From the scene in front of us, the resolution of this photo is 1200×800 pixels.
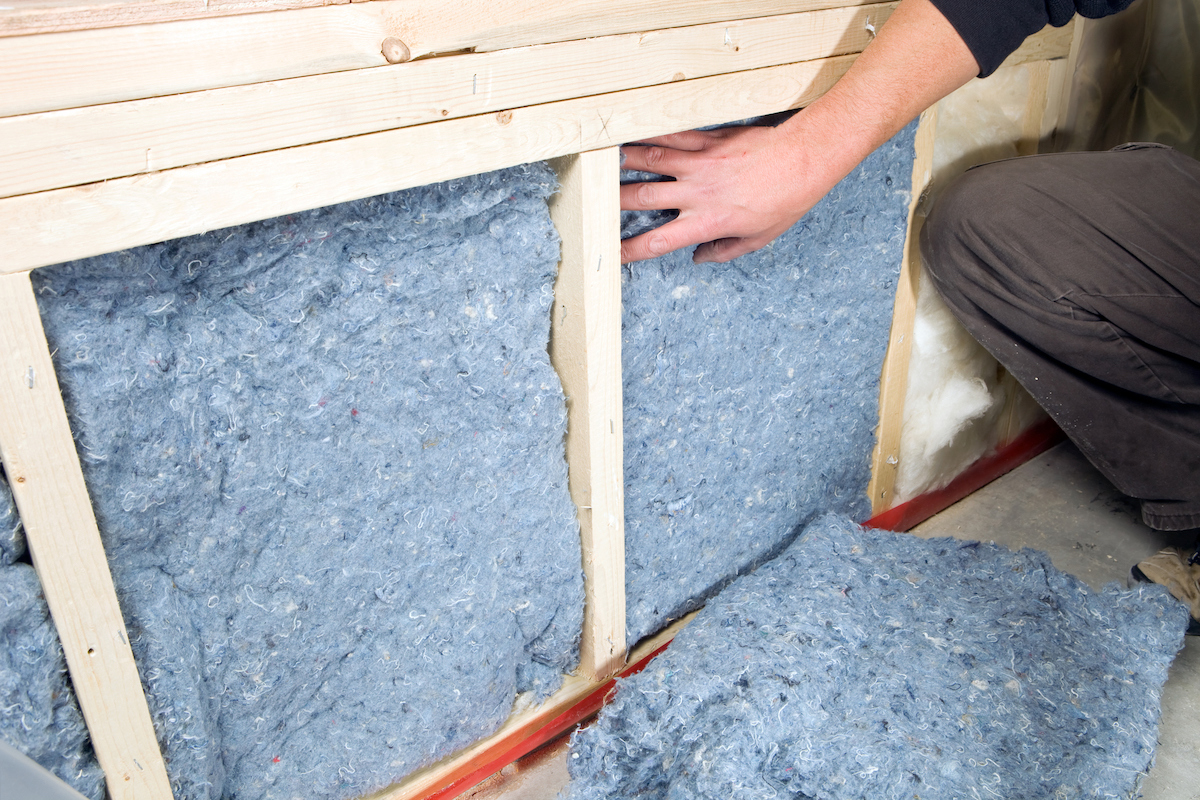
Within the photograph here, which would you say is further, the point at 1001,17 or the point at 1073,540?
the point at 1073,540

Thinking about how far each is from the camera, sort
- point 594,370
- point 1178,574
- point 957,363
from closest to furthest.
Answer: point 594,370
point 1178,574
point 957,363

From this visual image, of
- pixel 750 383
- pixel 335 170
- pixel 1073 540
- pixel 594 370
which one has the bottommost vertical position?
pixel 1073 540

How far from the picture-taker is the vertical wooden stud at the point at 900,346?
1283mm

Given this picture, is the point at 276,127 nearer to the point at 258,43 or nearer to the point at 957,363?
the point at 258,43

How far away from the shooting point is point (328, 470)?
2.72 ft

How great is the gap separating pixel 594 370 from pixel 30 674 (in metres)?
0.57

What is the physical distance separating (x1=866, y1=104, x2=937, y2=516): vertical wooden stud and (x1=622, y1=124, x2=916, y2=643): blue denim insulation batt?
19 mm

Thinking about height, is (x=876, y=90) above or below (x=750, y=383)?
above

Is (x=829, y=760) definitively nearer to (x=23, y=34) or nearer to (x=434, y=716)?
(x=434, y=716)

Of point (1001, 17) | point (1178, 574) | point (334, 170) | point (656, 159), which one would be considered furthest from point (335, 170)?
point (1178, 574)

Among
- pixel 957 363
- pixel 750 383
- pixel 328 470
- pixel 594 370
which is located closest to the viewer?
pixel 328 470

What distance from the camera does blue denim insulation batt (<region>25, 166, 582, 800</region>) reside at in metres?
0.71

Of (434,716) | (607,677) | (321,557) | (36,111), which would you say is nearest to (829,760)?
(607,677)

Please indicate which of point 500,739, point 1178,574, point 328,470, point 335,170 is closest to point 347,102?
point 335,170
